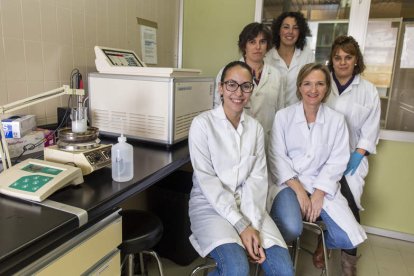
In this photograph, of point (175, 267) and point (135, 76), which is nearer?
point (135, 76)

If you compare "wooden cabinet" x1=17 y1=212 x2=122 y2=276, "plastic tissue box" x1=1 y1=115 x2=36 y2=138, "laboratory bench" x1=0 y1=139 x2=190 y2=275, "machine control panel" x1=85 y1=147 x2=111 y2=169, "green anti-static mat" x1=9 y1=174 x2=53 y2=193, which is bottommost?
"wooden cabinet" x1=17 y1=212 x2=122 y2=276

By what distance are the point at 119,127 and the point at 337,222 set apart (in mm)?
1229

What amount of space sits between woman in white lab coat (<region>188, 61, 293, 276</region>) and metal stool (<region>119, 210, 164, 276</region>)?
0.56ft

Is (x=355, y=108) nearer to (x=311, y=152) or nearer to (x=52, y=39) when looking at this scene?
(x=311, y=152)

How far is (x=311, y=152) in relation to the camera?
5.74ft

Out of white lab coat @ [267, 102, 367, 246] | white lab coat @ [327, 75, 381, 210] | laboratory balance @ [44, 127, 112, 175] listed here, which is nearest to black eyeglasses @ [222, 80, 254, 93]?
white lab coat @ [267, 102, 367, 246]

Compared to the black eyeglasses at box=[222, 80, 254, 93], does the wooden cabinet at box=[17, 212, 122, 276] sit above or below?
below

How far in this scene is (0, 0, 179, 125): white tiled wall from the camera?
1445mm

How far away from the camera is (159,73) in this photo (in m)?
1.61

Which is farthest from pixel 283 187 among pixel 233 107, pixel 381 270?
pixel 381 270

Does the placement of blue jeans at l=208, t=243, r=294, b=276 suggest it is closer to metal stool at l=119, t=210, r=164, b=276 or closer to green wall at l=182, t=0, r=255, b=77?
metal stool at l=119, t=210, r=164, b=276

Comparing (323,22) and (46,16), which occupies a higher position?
(323,22)

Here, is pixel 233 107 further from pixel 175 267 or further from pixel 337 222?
pixel 175 267

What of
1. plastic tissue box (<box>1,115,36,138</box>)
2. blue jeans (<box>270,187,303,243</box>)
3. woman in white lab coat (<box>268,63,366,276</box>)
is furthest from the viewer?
woman in white lab coat (<box>268,63,366,276</box>)
